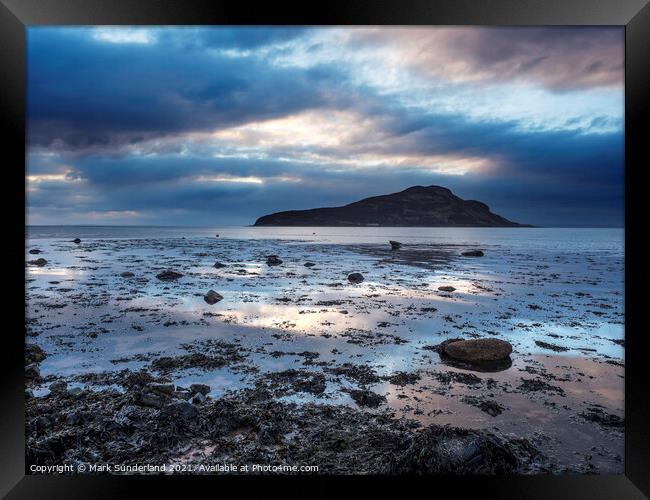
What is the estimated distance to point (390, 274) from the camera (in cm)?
1491

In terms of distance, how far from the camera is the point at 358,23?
287 centimetres

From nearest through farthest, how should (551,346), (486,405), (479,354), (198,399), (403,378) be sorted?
(198,399) < (486,405) < (403,378) < (479,354) < (551,346)

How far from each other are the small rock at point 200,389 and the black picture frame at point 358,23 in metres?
1.32

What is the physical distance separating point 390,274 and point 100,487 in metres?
13.2

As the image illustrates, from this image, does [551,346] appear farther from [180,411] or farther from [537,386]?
[180,411]

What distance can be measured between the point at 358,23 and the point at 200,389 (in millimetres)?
4476

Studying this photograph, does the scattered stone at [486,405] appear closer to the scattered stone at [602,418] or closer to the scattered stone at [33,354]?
the scattered stone at [602,418]

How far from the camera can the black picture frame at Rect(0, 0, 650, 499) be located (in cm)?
270

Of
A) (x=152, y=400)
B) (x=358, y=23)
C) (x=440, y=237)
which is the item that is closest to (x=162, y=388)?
(x=152, y=400)

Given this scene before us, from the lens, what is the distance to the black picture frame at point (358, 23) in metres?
2.70

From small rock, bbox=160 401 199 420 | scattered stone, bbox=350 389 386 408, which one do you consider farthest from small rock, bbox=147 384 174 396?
scattered stone, bbox=350 389 386 408

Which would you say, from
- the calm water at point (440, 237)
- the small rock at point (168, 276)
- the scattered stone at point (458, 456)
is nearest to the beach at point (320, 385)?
the scattered stone at point (458, 456)
